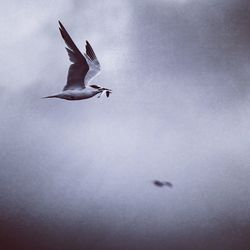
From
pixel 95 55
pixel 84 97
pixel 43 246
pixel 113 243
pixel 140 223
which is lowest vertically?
pixel 84 97

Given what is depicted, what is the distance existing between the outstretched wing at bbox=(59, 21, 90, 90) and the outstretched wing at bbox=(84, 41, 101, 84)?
0.15 metres

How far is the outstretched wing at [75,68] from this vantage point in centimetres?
506

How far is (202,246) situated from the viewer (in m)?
58.4

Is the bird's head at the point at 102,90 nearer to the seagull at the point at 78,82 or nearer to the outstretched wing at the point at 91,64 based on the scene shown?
the seagull at the point at 78,82

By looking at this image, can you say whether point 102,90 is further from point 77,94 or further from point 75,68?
point 75,68

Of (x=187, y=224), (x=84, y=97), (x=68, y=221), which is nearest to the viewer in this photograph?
(x=84, y=97)

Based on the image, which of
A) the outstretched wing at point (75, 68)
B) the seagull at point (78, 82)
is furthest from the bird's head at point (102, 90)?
the outstretched wing at point (75, 68)

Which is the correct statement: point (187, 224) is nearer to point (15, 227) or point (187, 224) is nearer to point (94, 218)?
point (94, 218)

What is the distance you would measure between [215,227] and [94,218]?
22425 mm

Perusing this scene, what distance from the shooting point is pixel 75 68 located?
5.27m

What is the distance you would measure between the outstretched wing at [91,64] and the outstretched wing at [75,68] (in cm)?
15

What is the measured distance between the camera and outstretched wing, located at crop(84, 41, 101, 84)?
18.8 feet

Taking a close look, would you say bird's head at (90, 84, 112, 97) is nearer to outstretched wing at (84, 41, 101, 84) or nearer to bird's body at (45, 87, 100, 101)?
bird's body at (45, 87, 100, 101)

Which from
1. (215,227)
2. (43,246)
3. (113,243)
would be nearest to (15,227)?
(43,246)
